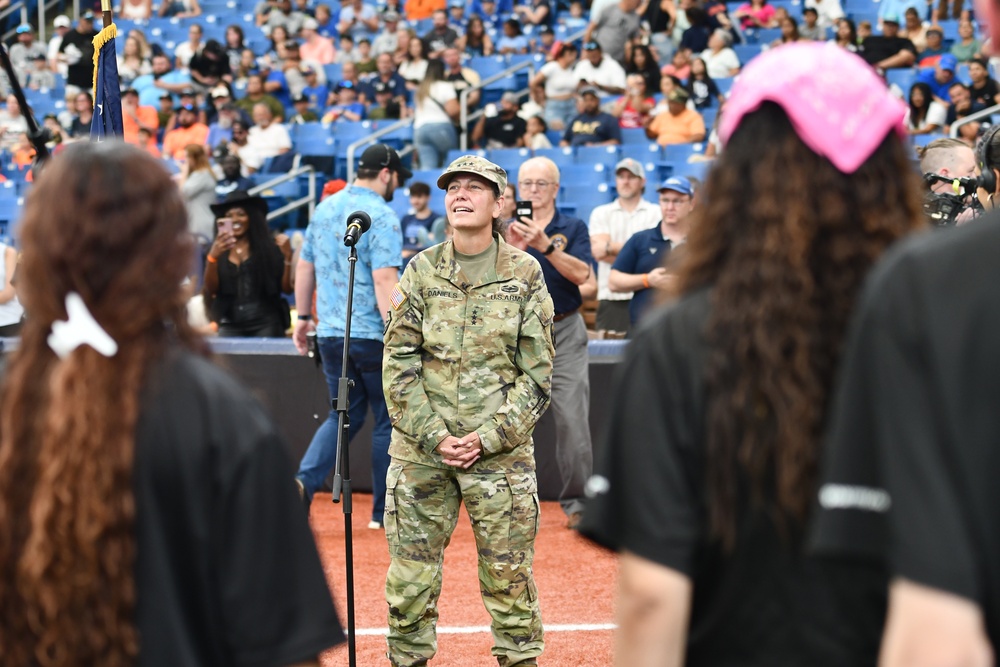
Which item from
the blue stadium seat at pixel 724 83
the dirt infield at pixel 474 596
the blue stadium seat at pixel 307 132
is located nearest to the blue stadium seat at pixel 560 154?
the blue stadium seat at pixel 724 83

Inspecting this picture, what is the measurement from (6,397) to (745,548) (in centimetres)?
114

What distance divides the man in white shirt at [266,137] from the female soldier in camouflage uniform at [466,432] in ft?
39.3

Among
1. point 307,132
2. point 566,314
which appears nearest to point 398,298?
point 566,314

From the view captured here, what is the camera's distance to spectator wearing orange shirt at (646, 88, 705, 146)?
14312 millimetres

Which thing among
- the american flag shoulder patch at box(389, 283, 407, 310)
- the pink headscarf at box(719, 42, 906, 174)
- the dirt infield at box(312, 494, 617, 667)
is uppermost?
the pink headscarf at box(719, 42, 906, 174)

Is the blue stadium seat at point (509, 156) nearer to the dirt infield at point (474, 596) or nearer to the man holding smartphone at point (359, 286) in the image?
Result: the dirt infield at point (474, 596)

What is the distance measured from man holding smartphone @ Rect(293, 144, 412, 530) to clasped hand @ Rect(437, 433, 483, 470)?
2513 mm

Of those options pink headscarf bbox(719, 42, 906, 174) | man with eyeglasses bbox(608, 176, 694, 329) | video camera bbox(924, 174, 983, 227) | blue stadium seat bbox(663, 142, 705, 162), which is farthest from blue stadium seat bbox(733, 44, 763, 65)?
pink headscarf bbox(719, 42, 906, 174)

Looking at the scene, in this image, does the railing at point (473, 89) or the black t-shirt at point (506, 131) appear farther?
the railing at point (473, 89)

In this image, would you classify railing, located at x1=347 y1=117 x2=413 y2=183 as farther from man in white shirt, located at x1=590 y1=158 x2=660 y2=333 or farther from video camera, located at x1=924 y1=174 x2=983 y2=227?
video camera, located at x1=924 y1=174 x2=983 y2=227

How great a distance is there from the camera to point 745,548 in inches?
75.6

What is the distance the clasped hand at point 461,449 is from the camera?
15.4ft

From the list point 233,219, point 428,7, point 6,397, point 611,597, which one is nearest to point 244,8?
point 428,7

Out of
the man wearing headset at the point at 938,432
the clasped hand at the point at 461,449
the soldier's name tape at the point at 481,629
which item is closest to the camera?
the man wearing headset at the point at 938,432
